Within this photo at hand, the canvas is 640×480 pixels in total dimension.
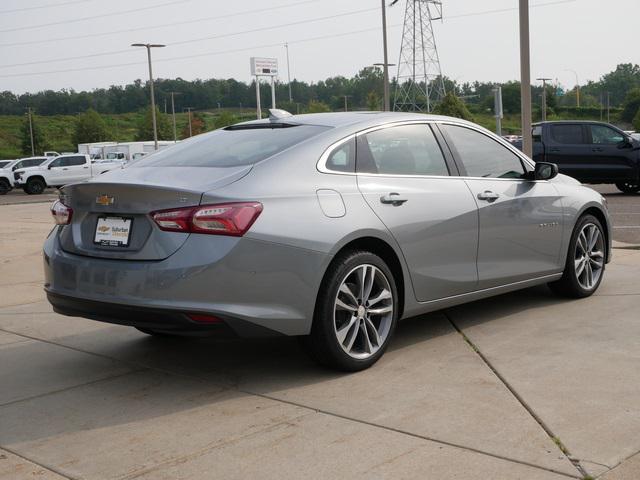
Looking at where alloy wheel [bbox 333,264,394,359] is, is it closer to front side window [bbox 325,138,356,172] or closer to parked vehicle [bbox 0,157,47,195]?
front side window [bbox 325,138,356,172]

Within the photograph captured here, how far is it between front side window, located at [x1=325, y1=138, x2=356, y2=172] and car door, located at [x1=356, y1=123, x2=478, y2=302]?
4 cm

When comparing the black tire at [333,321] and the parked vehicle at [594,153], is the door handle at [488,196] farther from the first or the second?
the parked vehicle at [594,153]

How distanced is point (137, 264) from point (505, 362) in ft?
7.18

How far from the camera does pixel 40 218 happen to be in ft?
65.2

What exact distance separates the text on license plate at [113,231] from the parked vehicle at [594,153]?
1562 centimetres

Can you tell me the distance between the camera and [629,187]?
1980cm

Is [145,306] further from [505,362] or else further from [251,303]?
[505,362]

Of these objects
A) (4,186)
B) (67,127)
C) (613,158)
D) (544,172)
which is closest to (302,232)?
(544,172)

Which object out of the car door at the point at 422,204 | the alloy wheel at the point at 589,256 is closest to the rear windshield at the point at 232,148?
the car door at the point at 422,204

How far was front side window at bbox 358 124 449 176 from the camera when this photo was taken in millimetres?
5105

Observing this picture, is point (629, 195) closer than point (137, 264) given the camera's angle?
→ No

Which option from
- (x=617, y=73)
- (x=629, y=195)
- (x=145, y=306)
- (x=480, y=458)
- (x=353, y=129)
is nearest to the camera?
(x=480, y=458)

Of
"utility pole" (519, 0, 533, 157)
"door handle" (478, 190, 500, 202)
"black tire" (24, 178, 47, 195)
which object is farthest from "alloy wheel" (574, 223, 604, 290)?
"black tire" (24, 178, 47, 195)

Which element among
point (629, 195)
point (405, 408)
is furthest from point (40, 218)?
point (405, 408)
